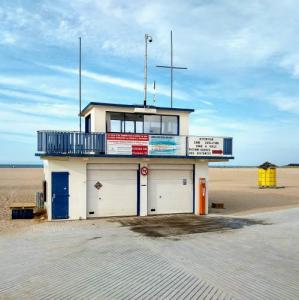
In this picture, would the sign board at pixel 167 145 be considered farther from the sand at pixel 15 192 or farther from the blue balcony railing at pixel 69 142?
the sand at pixel 15 192

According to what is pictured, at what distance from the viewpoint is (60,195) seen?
17.1m

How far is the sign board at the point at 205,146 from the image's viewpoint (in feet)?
62.3

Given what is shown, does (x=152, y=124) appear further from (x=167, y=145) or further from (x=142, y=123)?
(x=167, y=145)

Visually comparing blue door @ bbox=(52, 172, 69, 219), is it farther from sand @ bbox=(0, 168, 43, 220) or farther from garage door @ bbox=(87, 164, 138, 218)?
A: sand @ bbox=(0, 168, 43, 220)

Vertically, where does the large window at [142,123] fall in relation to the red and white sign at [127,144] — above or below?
above

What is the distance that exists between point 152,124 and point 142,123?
52cm

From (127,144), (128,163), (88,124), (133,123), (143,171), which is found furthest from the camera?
(88,124)

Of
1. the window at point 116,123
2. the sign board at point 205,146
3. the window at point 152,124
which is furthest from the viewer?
the window at point 152,124

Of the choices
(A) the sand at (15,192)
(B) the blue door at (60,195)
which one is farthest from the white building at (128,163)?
(A) the sand at (15,192)

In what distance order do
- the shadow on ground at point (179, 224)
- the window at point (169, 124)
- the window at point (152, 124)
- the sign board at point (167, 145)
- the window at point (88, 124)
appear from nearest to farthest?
the shadow on ground at point (179, 224) < the sign board at point (167, 145) < the window at point (152, 124) < the window at point (169, 124) < the window at point (88, 124)

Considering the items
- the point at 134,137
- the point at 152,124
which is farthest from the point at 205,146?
the point at 134,137

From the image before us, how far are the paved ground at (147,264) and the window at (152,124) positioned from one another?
6438mm

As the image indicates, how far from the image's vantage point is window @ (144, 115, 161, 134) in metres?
19.3

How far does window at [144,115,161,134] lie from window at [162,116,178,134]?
28cm
